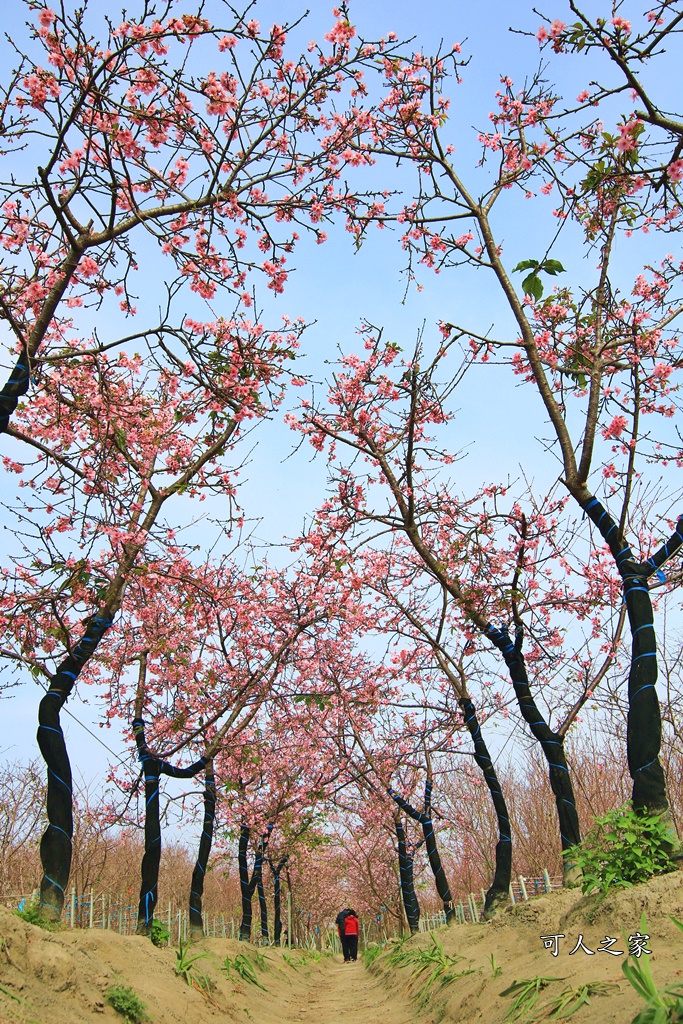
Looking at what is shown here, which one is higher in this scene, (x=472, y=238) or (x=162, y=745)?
(x=472, y=238)

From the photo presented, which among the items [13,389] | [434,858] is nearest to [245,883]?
[434,858]

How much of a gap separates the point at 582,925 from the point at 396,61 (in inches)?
337

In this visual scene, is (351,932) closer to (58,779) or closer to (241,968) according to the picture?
(241,968)

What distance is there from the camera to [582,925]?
16.5 ft

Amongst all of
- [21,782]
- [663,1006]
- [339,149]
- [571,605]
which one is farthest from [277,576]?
[21,782]

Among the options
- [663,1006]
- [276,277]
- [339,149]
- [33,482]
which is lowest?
[663,1006]

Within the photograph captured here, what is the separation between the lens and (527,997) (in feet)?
14.2

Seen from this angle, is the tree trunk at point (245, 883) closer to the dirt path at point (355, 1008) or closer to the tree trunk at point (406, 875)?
the tree trunk at point (406, 875)

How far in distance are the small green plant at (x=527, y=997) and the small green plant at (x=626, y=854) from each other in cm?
99

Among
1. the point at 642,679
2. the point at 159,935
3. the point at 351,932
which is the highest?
the point at 642,679

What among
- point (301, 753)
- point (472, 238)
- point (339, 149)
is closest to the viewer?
point (339, 149)

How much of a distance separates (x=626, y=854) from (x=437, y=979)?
11.3 feet

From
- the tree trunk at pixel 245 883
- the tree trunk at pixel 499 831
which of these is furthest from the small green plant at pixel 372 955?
the tree trunk at pixel 499 831

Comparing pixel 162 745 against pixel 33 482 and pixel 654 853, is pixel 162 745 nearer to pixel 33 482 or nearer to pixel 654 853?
pixel 33 482
